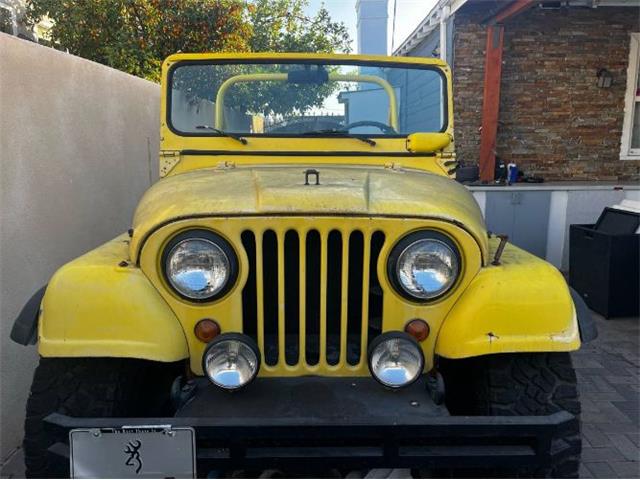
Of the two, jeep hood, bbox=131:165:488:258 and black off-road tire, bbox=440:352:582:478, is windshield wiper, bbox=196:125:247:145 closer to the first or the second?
jeep hood, bbox=131:165:488:258

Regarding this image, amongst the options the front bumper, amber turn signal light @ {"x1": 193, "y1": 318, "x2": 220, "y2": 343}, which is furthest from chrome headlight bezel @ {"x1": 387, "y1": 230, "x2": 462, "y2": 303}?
amber turn signal light @ {"x1": 193, "y1": 318, "x2": 220, "y2": 343}

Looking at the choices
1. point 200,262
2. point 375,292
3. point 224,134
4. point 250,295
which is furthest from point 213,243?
point 224,134

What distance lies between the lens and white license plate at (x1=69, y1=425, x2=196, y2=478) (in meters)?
1.75

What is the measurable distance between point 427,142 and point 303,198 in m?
1.27

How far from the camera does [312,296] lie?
215 centimetres

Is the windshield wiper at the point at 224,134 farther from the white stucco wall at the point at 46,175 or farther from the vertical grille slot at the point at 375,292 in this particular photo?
the vertical grille slot at the point at 375,292

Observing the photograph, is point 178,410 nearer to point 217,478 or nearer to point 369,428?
point 217,478

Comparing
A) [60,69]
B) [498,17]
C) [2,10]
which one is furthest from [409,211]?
[2,10]

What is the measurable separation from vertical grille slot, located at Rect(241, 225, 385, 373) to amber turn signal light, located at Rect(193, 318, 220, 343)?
0.36ft

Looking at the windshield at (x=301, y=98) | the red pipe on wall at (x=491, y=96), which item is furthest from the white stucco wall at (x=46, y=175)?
the red pipe on wall at (x=491, y=96)

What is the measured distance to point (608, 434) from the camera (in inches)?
127

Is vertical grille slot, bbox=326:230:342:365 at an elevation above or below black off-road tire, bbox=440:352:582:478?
above

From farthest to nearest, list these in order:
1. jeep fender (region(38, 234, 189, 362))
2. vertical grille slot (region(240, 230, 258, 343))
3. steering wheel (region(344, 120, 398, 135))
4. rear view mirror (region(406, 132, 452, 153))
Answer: steering wheel (region(344, 120, 398, 135))
rear view mirror (region(406, 132, 452, 153))
vertical grille slot (region(240, 230, 258, 343))
jeep fender (region(38, 234, 189, 362))

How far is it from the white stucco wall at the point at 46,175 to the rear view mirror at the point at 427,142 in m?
2.13
